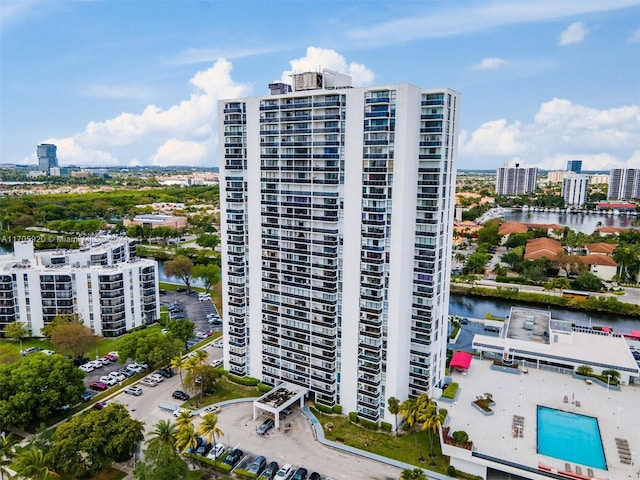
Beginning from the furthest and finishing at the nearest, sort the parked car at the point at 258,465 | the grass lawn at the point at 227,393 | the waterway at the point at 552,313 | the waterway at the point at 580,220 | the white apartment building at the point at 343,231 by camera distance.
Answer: the waterway at the point at 580,220 < the waterway at the point at 552,313 < the grass lawn at the point at 227,393 < the white apartment building at the point at 343,231 < the parked car at the point at 258,465

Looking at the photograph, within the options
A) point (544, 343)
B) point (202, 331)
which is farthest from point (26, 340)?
point (544, 343)

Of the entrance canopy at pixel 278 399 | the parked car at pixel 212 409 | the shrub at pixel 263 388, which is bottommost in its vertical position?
the parked car at pixel 212 409

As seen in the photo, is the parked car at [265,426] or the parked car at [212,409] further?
the parked car at [212,409]

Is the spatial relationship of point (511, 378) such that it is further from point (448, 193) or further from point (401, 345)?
point (448, 193)

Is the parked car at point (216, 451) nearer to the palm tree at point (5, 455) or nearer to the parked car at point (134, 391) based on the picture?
the parked car at point (134, 391)

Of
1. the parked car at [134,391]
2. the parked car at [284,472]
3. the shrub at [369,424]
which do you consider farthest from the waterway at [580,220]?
the parked car at [134,391]

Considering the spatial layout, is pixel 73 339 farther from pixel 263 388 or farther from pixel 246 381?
pixel 263 388

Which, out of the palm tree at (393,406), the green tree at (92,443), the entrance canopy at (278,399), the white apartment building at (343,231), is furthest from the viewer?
the entrance canopy at (278,399)
